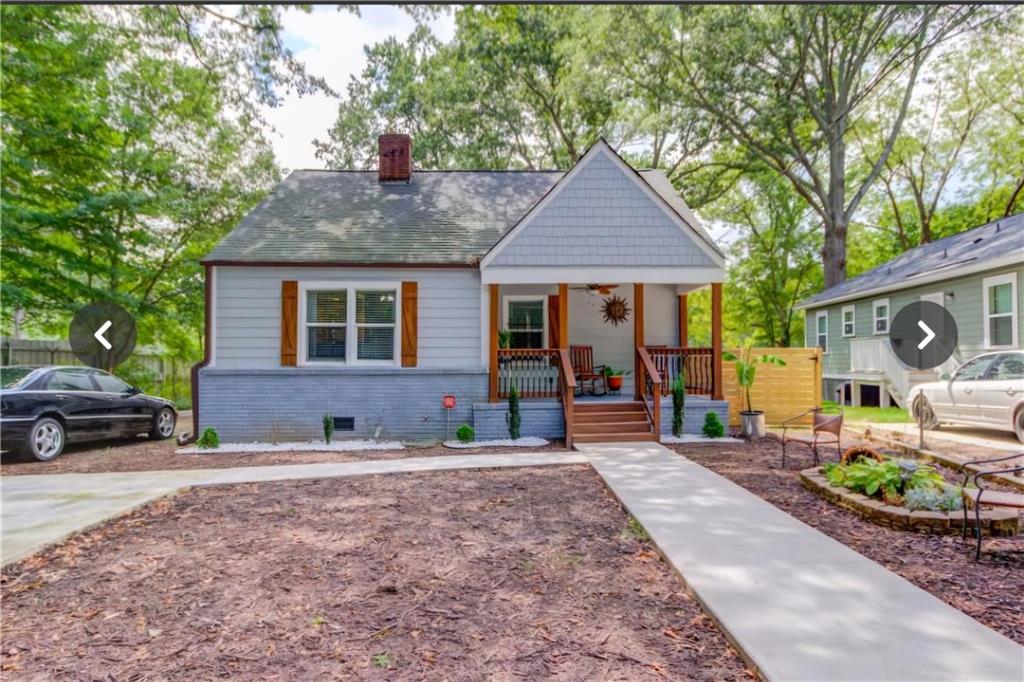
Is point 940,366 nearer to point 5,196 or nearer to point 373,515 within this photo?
point 373,515

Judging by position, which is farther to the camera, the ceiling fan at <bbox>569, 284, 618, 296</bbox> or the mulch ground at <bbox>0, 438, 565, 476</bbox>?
the ceiling fan at <bbox>569, 284, 618, 296</bbox>

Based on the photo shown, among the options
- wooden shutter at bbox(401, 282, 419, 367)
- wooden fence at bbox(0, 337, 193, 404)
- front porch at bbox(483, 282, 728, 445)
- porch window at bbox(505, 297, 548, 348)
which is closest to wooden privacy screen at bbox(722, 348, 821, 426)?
front porch at bbox(483, 282, 728, 445)

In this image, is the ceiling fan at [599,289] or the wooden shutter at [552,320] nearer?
the wooden shutter at [552,320]

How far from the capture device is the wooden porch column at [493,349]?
8.85 meters

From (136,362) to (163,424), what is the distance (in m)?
3.73

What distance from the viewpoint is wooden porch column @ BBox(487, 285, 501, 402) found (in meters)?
8.85

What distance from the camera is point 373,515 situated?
459 cm

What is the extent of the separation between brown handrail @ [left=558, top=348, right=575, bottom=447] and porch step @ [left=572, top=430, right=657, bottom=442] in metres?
0.19

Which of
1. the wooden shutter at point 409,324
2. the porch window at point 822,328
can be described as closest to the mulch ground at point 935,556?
the wooden shutter at point 409,324

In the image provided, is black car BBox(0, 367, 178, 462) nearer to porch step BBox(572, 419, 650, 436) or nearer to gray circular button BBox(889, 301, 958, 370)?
porch step BBox(572, 419, 650, 436)

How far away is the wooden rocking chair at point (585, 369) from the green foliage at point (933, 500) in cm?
607

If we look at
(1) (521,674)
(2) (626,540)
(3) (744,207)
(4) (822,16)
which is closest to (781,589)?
(2) (626,540)

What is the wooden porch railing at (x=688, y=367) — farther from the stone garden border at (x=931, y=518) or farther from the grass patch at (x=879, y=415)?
the stone garden border at (x=931, y=518)

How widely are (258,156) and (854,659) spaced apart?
57.3 ft
